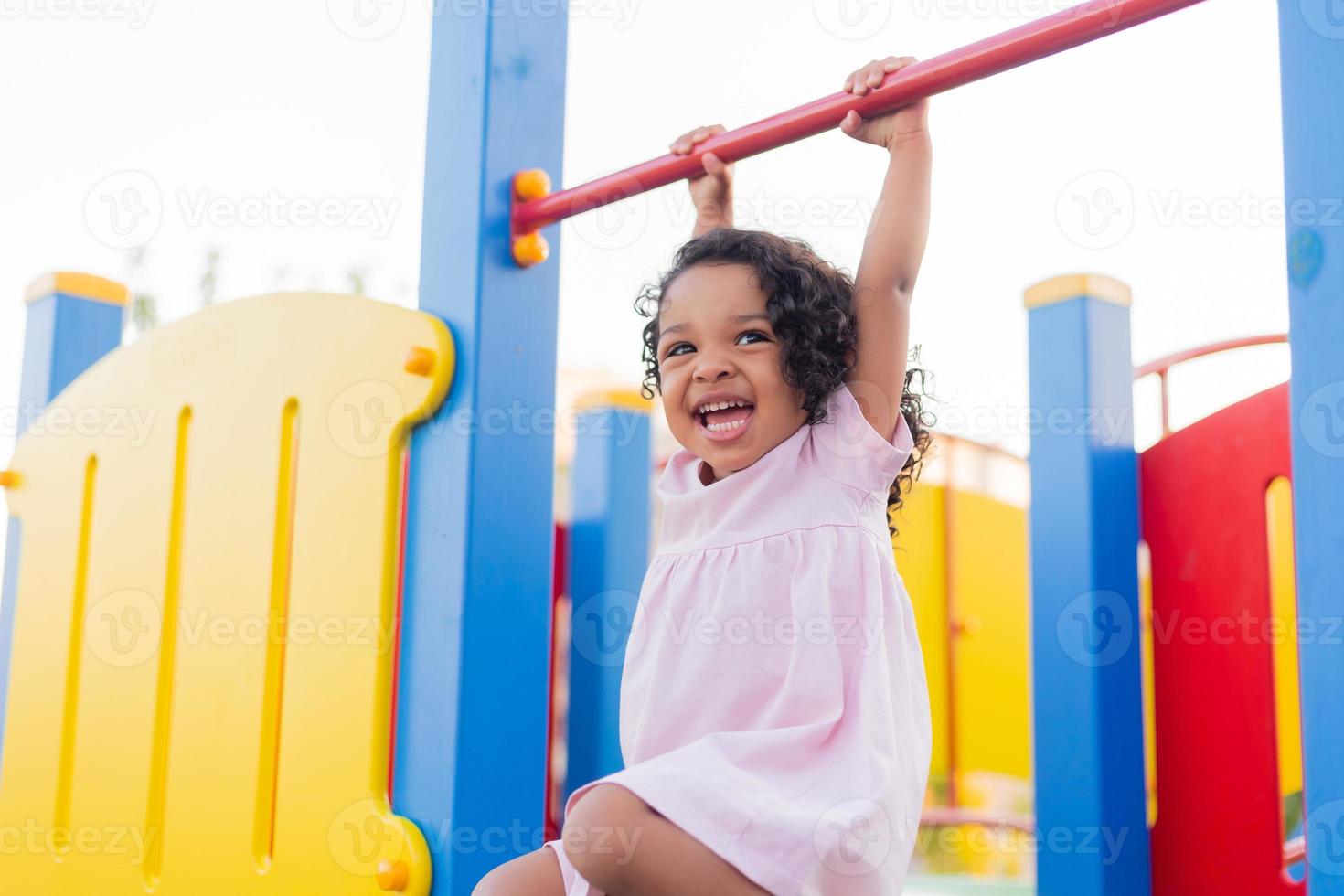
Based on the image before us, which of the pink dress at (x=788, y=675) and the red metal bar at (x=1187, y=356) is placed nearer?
the pink dress at (x=788, y=675)

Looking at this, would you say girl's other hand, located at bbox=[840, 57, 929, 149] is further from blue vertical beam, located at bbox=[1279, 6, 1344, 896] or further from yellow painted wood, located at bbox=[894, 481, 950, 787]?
yellow painted wood, located at bbox=[894, 481, 950, 787]

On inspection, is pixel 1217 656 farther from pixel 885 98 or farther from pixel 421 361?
pixel 421 361

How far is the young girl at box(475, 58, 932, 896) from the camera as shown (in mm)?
1060

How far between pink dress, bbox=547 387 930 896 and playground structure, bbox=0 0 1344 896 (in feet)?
0.92

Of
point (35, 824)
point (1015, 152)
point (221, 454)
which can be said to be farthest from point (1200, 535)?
point (1015, 152)

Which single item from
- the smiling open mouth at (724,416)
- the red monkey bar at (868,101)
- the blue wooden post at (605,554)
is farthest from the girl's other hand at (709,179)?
the blue wooden post at (605,554)

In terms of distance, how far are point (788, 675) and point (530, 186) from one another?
80 cm

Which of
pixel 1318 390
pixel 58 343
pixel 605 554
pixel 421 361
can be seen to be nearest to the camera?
pixel 1318 390

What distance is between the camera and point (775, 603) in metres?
1.25

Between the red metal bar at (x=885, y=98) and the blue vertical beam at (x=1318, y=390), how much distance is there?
5.8 inches

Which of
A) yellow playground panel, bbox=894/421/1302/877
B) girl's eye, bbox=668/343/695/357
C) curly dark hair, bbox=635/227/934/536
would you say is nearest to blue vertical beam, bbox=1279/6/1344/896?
curly dark hair, bbox=635/227/934/536

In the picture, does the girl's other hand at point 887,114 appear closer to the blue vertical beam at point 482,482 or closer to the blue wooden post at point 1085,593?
the blue vertical beam at point 482,482

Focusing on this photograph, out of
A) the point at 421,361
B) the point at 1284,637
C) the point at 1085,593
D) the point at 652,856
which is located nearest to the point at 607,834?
the point at 652,856

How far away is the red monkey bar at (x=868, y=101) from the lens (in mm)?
1123
